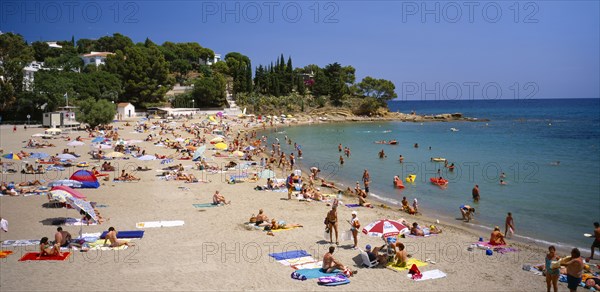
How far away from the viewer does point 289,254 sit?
10.5 m

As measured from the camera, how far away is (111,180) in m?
19.6

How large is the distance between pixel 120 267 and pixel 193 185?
994 cm

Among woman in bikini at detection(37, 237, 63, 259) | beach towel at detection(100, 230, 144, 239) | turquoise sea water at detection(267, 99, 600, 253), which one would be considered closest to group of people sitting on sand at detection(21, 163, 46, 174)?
beach towel at detection(100, 230, 144, 239)

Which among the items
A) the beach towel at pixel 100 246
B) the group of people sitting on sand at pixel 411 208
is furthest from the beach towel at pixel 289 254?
the group of people sitting on sand at pixel 411 208

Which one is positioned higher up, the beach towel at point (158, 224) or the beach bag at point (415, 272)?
the beach towel at point (158, 224)

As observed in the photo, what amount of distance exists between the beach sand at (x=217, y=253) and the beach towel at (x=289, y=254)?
17 centimetres

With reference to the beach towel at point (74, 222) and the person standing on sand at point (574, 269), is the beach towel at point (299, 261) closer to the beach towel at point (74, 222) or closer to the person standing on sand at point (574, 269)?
the person standing on sand at point (574, 269)

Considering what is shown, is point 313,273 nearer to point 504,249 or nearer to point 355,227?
point 355,227

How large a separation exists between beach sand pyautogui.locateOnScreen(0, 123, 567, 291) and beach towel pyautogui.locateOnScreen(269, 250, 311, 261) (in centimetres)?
17

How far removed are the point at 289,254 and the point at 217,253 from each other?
178 centimetres

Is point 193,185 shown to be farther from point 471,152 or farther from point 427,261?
point 471,152

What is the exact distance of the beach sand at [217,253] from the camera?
8711 millimetres

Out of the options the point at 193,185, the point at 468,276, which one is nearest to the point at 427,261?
the point at 468,276

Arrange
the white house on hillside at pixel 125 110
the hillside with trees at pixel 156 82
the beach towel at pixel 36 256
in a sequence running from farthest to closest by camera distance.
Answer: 1. the white house on hillside at pixel 125 110
2. the hillside with trees at pixel 156 82
3. the beach towel at pixel 36 256
